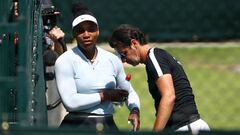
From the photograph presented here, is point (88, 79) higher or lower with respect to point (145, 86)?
higher

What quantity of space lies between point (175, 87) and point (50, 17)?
1.18 meters

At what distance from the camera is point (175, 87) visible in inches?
249

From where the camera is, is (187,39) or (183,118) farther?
(187,39)

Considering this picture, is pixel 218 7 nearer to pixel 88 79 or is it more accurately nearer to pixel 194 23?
pixel 194 23

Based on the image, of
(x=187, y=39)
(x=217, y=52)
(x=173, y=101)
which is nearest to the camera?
(x=173, y=101)

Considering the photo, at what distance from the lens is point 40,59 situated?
6723mm

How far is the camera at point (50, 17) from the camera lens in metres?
7.04

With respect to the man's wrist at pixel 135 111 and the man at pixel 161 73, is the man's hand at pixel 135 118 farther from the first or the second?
the man at pixel 161 73

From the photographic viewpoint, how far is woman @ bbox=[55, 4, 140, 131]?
6320mm

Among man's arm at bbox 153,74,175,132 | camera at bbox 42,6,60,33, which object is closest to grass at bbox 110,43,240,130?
camera at bbox 42,6,60,33

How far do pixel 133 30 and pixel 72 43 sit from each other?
140 inches

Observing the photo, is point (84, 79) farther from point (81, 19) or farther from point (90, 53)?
point (81, 19)

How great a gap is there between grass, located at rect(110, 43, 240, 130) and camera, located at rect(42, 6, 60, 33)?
238 cm

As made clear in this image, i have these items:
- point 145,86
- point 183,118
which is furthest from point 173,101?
point 145,86
